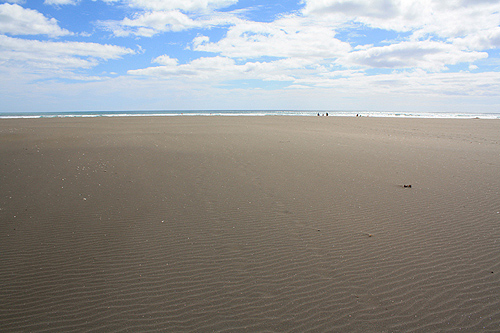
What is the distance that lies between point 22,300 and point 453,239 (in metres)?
6.75

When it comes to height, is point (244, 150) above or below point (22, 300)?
above

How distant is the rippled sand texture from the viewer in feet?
11.7

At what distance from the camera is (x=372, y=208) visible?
689 centimetres

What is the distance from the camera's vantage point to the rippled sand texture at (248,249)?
3.58m

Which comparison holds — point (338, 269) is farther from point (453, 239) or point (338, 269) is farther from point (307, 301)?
point (453, 239)

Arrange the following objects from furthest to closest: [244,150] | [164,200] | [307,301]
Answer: [244,150] < [164,200] < [307,301]

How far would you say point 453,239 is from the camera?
5.34m

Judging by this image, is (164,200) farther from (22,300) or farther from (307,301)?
(307,301)

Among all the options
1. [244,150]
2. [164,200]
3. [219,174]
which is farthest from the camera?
[244,150]

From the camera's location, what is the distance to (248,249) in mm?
5051

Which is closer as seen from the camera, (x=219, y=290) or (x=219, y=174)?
(x=219, y=290)

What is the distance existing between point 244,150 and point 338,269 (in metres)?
10.0

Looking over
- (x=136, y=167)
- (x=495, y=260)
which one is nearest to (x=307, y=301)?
(x=495, y=260)

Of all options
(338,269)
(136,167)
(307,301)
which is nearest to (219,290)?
A: (307,301)
